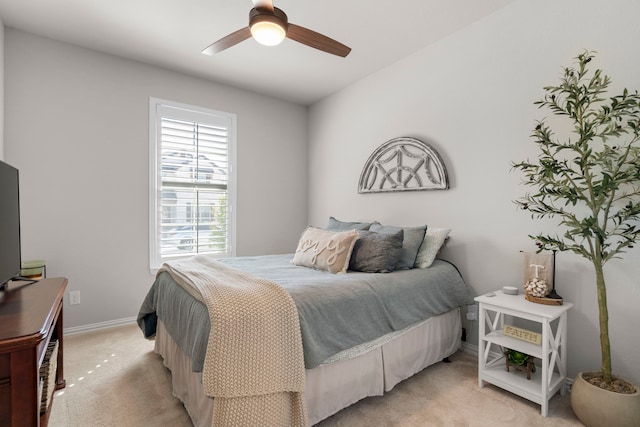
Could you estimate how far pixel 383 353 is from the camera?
196 cm

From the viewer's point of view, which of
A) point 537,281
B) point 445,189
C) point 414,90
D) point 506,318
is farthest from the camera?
point 414,90

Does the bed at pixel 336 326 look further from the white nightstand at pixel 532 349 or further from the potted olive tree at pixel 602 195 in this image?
the potted olive tree at pixel 602 195

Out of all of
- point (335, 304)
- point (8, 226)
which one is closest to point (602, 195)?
point (335, 304)

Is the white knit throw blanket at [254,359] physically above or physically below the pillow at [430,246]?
below

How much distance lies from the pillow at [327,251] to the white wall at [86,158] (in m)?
1.87

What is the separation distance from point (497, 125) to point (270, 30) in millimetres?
1840

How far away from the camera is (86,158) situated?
9.77 feet

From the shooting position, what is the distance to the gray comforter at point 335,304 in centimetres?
159

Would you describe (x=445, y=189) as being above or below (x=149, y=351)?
above

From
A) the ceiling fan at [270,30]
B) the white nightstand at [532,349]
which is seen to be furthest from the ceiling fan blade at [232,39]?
the white nightstand at [532,349]

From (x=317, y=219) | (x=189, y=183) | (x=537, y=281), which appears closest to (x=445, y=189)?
(x=537, y=281)

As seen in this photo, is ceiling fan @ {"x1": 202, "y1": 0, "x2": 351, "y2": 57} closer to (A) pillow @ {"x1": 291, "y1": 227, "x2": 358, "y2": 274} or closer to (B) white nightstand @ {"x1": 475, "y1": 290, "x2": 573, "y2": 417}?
(A) pillow @ {"x1": 291, "y1": 227, "x2": 358, "y2": 274}

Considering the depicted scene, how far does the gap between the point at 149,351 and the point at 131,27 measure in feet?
8.97

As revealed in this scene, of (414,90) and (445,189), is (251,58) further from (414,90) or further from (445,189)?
(445,189)
